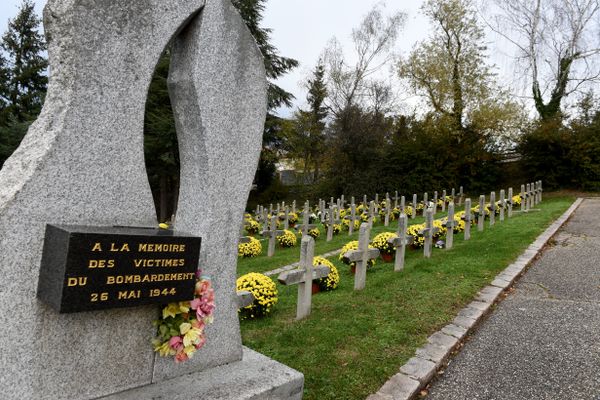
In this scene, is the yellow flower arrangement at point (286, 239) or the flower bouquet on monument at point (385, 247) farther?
the yellow flower arrangement at point (286, 239)

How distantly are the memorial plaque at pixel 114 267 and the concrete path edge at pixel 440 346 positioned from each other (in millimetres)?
1739

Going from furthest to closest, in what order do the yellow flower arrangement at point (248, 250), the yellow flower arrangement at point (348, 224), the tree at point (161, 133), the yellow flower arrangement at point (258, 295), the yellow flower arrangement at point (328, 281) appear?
the tree at point (161, 133) → the yellow flower arrangement at point (348, 224) → the yellow flower arrangement at point (248, 250) → the yellow flower arrangement at point (328, 281) → the yellow flower arrangement at point (258, 295)

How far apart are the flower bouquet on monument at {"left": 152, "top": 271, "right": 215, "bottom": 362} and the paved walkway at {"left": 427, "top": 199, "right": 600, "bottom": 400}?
189 centimetres

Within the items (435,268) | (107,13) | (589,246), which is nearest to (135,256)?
(107,13)

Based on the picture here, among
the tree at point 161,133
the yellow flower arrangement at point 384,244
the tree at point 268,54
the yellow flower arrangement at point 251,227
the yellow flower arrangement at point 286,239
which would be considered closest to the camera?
the yellow flower arrangement at point 384,244

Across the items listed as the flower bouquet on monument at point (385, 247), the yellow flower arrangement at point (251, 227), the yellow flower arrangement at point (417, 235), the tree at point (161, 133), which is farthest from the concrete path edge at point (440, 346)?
the tree at point (161, 133)

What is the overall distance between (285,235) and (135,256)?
Answer: 948 centimetres

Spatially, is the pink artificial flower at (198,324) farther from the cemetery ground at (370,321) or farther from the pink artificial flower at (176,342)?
the cemetery ground at (370,321)

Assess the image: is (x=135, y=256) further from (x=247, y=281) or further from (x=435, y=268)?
(x=435, y=268)

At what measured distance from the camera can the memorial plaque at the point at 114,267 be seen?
195 centimetres

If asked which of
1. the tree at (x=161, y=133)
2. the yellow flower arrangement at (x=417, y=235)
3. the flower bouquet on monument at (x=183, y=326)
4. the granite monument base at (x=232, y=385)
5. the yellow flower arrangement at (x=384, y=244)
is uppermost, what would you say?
the tree at (x=161, y=133)

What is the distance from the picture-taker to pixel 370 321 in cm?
434

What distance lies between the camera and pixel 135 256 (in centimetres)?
218

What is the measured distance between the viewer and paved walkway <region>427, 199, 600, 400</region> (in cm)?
317
